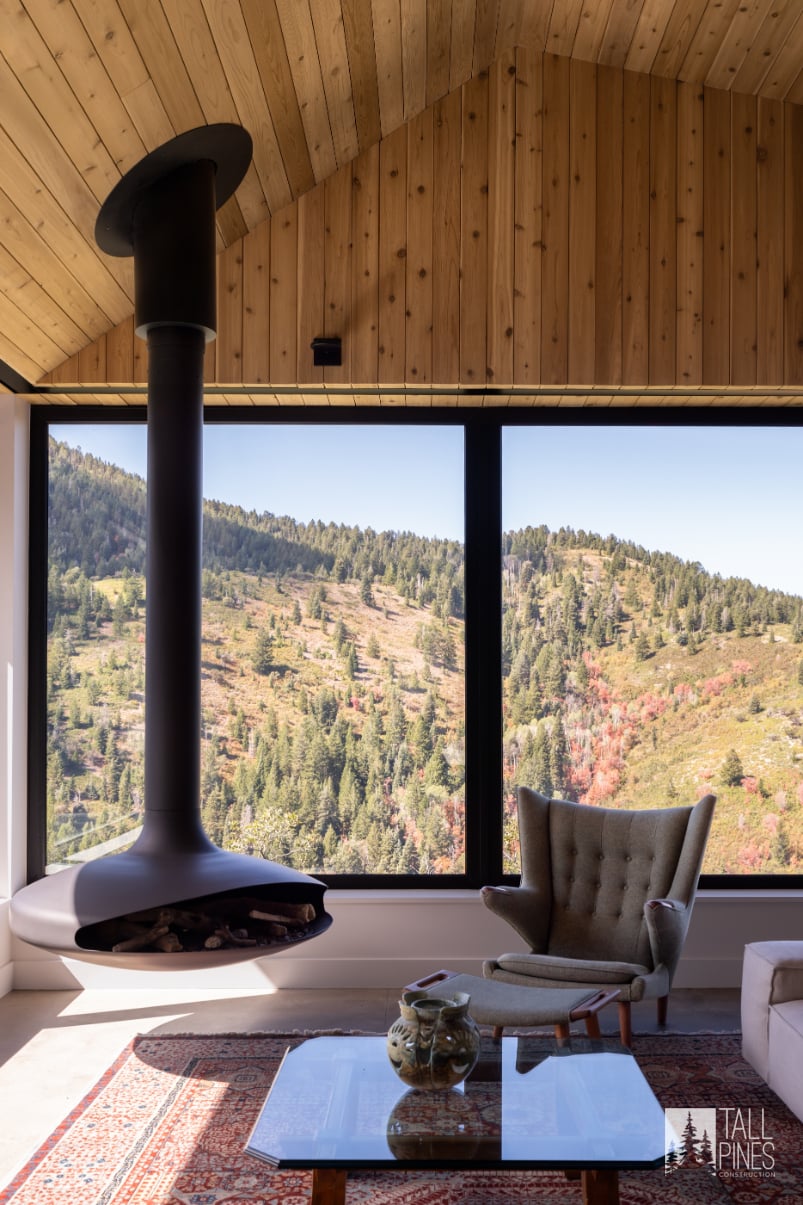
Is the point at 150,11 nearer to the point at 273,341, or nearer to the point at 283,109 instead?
the point at 283,109

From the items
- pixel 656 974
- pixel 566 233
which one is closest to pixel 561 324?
pixel 566 233

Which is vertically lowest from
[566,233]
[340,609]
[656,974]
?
[656,974]

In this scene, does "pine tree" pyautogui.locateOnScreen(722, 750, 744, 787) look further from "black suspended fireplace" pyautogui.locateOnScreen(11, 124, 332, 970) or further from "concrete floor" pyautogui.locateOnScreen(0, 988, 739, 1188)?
"black suspended fireplace" pyautogui.locateOnScreen(11, 124, 332, 970)

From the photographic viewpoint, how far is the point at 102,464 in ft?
16.0

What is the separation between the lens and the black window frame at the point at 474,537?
4793 millimetres

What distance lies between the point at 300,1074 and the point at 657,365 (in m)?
3.17

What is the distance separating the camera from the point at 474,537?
486 cm

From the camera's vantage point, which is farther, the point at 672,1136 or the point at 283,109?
the point at 283,109

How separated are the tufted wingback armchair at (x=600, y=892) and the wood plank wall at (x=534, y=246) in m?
1.85

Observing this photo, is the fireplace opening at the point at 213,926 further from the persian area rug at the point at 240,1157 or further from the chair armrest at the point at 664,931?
the chair armrest at the point at 664,931

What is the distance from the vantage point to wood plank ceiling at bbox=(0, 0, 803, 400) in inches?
118

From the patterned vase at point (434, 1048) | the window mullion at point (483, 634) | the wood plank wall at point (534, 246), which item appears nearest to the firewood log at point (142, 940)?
the patterned vase at point (434, 1048)

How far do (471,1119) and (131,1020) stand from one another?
81.9 inches

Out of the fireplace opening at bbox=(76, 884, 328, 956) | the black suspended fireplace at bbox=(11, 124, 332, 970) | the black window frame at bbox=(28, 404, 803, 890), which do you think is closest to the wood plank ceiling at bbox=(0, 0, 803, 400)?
the black suspended fireplace at bbox=(11, 124, 332, 970)
